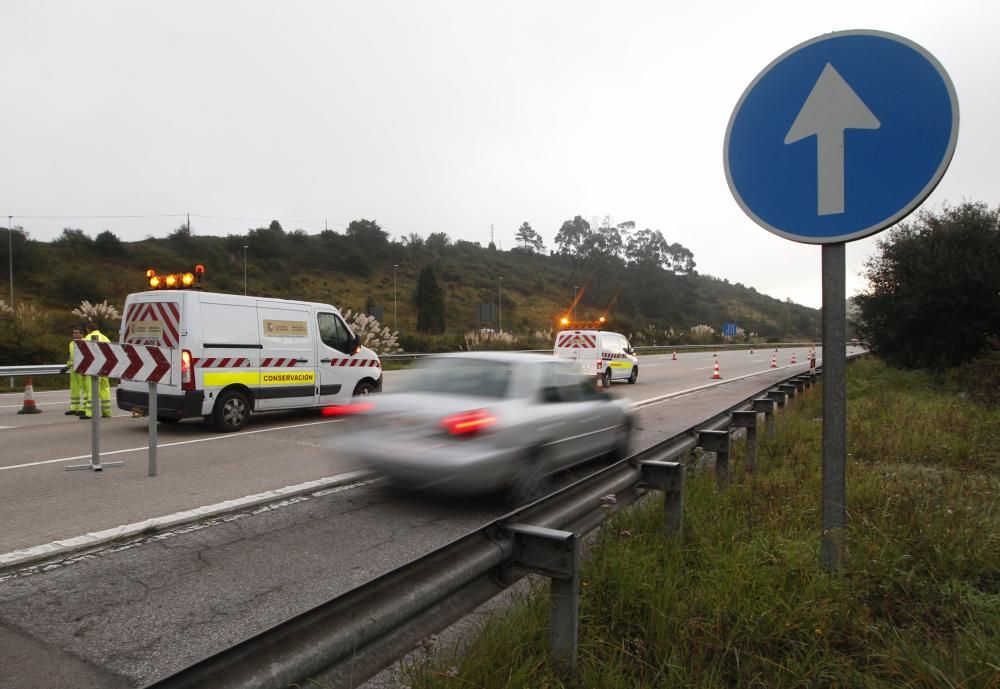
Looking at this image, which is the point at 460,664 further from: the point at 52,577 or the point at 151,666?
the point at 52,577

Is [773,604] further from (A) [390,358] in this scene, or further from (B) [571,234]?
(B) [571,234]

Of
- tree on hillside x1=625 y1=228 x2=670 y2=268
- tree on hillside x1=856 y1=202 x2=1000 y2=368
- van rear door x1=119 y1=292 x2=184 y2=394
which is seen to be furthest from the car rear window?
tree on hillside x1=625 y1=228 x2=670 y2=268

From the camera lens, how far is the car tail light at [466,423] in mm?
5121

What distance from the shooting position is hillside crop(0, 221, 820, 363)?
5725 centimetres

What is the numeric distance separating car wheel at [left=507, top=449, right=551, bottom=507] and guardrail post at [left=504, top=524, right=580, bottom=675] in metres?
3.09

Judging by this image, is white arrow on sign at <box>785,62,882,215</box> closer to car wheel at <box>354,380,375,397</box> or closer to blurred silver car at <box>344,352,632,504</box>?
blurred silver car at <box>344,352,632,504</box>

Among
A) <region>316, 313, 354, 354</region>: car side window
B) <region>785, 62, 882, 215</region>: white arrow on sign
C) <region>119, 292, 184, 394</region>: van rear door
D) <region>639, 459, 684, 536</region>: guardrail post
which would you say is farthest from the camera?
<region>316, 313, 354, 354</region>: car side window

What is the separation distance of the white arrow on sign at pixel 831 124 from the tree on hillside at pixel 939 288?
14.3m

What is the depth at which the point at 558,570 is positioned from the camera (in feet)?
7.16

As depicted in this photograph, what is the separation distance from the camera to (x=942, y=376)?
14.8 m

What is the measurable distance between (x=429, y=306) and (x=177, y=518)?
56.8 m

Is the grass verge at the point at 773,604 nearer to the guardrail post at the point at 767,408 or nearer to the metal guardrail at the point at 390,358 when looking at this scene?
the guardrail post at the point at 767,408

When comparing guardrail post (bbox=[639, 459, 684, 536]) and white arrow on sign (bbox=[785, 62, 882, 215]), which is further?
guardrail post (bbox=[639, 459, 684, 536])

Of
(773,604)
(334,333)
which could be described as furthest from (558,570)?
(334,333)
